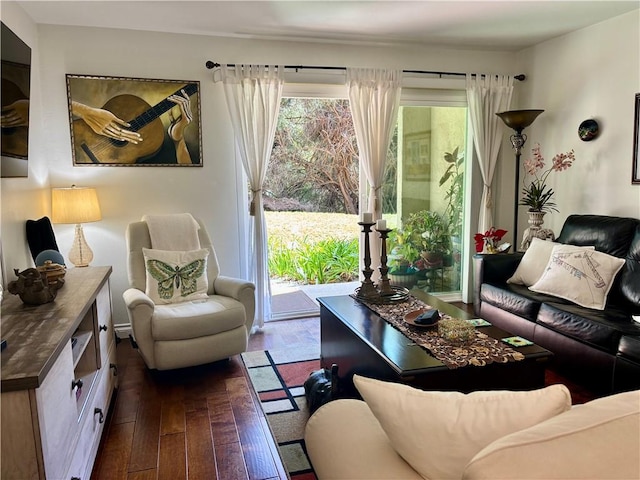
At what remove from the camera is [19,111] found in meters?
2.53

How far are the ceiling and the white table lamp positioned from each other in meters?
1.23

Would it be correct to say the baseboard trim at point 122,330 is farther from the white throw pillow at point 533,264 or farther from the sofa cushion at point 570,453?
the sofa cushion at point 570,453

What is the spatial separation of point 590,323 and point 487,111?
2438 mm

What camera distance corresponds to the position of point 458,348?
2.11 m

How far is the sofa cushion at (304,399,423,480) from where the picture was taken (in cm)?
107

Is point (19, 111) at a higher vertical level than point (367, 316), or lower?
higher

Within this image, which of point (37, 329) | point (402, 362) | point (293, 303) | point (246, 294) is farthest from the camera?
point (293, 303)

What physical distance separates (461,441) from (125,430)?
2057 mm

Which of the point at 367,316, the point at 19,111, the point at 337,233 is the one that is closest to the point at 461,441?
the point at 367,316

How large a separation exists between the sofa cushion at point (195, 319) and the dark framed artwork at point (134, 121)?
1.29m

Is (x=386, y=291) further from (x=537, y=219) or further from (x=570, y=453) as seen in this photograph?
(x=570, y=453)

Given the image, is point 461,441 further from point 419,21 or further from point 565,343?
point 419,21

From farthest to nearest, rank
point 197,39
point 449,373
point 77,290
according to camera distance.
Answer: point 197,39, point 77,290, point 449,373

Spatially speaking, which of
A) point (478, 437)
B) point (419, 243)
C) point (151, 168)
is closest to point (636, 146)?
point (419, 243)
